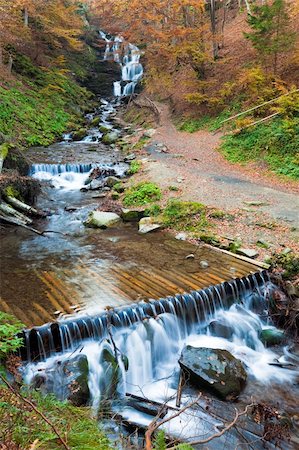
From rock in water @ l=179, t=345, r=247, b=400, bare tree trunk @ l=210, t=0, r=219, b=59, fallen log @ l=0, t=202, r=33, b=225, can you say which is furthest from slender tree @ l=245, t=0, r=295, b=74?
rock in water @ l=179, t=345, r=247, b=400

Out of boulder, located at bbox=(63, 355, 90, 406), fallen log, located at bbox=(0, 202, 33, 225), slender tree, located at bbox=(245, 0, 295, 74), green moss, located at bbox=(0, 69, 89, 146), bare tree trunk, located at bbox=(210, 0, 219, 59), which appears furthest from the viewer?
bare tree trunk, located at bbox=(210, 0, 219, 59)

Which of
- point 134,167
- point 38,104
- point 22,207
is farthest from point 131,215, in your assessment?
point 38,104

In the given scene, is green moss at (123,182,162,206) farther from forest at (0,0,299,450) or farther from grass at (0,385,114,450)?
grass at (0,385,114,450)

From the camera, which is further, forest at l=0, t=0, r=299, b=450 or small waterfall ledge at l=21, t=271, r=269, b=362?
small waterfall ledge at l=21, t=271, r=269, b=362

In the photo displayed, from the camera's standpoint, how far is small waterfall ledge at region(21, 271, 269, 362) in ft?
17.4

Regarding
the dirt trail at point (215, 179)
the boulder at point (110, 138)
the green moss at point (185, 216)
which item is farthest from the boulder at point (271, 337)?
the boulder at point (110, 138)

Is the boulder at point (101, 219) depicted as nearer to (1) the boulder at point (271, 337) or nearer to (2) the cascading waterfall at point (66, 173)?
(2) the cascading waterfall at point (66, 173)

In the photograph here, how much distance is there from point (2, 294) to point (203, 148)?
1268 centimetres

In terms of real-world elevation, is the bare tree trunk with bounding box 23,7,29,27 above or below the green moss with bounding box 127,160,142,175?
above

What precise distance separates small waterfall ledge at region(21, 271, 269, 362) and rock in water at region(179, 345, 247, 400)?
818 millimetres

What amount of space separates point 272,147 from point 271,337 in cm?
918

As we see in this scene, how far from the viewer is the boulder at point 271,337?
264 inches

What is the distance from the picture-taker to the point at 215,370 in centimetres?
548

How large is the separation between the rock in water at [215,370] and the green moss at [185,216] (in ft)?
13.7
